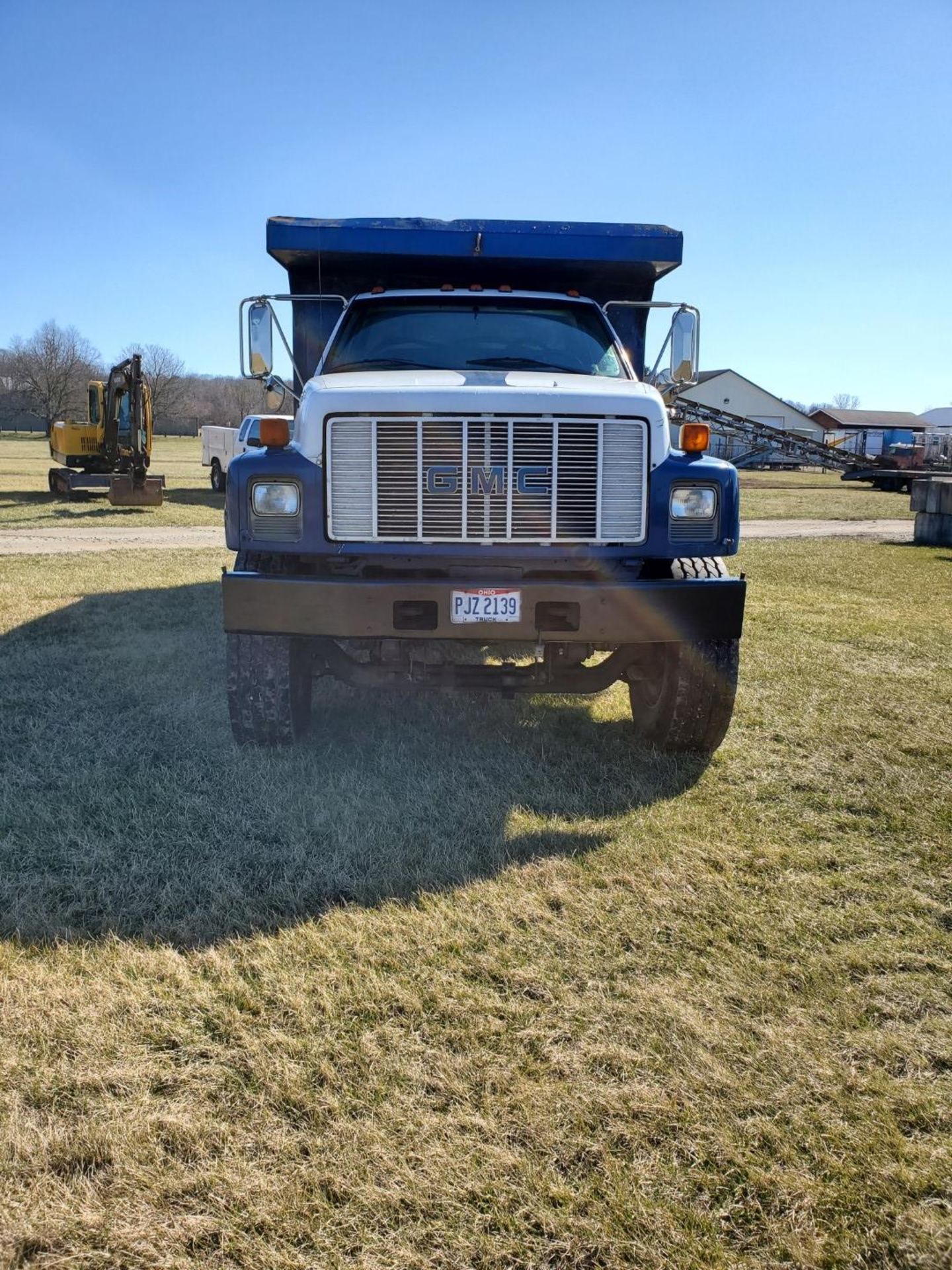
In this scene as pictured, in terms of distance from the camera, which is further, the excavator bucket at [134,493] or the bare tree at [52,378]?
the bare tree at [52,378]

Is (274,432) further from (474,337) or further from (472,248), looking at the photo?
(472,248)

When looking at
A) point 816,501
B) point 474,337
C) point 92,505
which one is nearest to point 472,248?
point 474,337

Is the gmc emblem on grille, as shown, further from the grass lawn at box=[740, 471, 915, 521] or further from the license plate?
the grass lawn at box=[740, 471, 915, 521]

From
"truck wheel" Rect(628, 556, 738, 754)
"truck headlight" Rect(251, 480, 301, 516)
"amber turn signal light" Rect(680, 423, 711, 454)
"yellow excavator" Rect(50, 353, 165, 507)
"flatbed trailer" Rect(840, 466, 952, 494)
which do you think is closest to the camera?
"truck headlight" Rect(251, 480, 301, 516)

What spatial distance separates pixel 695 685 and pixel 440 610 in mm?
1311

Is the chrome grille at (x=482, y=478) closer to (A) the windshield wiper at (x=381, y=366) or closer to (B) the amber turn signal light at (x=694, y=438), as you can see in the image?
(B) the amber turn signal light at (x=694, y=438)

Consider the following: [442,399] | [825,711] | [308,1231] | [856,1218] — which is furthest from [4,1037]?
[825,711]

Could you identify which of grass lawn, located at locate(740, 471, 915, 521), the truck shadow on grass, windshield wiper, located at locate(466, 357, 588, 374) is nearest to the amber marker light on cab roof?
windshield wiper, located at locate(466, 357, 588, 374)

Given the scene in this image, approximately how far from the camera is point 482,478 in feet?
12.3

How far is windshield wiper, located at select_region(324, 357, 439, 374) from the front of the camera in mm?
4654

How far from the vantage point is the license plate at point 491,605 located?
3.68 meters

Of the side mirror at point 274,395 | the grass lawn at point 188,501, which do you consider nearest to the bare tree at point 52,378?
the grass lawn at point 188,501

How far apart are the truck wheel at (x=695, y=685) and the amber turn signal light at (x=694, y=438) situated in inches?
19.6

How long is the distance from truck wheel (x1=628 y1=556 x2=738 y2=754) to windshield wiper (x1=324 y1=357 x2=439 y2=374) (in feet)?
5.69
